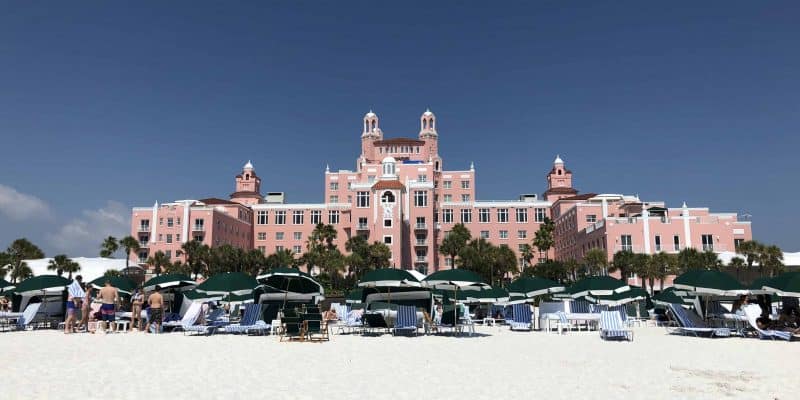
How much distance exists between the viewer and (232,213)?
74688mm

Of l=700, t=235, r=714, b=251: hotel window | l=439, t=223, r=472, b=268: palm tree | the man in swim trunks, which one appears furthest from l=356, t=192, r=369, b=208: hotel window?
the man in swim trunks

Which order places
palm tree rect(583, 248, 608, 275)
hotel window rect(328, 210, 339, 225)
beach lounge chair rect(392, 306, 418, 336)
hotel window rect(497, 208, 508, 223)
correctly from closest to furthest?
1. beach lounge chair rect(392, 306, 418, 336)
2. palm tree rect(583, 248, 608, 275)
3. hotel window rect(497, 208, 508, 223)
4. hotel window rect(328, 210, 339, 225)

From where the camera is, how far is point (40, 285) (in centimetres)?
2083

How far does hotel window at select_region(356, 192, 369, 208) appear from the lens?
226 feet

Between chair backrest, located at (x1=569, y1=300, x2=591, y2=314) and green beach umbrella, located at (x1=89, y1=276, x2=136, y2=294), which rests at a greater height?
green beach umbrella, located at (x1=89, y1=276, x2=136, y2=294)

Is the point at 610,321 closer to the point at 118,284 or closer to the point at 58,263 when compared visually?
the point at 118,284

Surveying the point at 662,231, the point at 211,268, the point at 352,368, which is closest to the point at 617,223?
the point at 662,231

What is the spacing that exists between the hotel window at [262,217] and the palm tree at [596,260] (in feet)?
145

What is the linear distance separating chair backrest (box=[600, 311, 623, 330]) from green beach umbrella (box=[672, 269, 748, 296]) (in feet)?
10.7

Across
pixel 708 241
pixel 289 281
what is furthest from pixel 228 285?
pixel 708 241

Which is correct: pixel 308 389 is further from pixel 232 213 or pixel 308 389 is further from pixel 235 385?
pixel 232 213

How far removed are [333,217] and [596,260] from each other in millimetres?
37134

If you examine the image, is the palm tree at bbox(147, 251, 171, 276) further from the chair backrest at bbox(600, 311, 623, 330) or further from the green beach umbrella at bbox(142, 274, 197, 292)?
the chair backrest at bbox(600, 311, 623, 330)

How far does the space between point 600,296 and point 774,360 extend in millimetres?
11503
